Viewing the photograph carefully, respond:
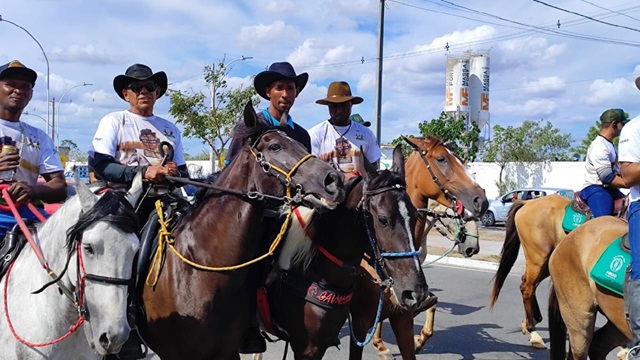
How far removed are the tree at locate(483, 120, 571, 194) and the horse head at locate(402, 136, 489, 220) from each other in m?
33.3

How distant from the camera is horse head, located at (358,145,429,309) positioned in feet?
13.0

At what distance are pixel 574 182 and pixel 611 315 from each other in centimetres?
3315

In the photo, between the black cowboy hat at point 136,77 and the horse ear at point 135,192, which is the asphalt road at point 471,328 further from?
the horse ear at point 135,192

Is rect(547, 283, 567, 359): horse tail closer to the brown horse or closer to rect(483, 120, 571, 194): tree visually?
the brown horse

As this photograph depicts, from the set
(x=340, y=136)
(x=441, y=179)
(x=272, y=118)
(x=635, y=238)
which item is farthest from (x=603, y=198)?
(x=272, y=118)

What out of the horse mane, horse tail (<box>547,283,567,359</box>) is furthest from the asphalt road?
the horse mane

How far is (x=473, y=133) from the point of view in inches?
1378

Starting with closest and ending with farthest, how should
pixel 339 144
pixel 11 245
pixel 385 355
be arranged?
pixel 11 245, pixel 339 144, pixel 385 355

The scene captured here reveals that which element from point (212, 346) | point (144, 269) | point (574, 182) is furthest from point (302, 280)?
point (574, 182)

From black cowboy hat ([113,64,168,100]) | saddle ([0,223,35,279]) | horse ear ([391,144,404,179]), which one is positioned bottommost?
saddle ([0,223,35,279])

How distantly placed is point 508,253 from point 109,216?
21.0 ft

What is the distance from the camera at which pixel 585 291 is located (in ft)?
16.2

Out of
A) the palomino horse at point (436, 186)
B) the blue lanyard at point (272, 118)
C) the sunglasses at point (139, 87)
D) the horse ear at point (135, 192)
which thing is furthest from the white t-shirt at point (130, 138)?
the palomino horse at point (436, 186)

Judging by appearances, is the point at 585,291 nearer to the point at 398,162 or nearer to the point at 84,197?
the point at 398,162
